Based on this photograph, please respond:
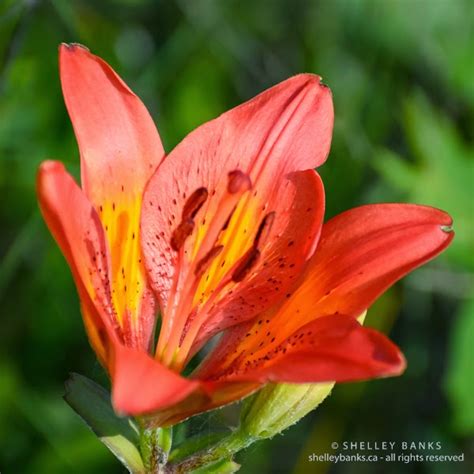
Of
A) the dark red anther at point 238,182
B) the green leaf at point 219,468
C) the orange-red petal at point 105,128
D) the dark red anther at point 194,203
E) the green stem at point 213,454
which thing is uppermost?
the orange-red petal at point 105,128

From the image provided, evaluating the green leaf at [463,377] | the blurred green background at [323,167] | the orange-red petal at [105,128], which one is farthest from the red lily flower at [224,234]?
the green leaf at [463,377]

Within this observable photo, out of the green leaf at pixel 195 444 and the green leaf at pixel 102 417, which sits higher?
the green leaf at pixel 102 417

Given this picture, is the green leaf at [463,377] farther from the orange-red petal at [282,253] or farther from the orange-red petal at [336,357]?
the orange-red petal at [336,357]

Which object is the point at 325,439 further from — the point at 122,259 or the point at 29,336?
the point at 122,259

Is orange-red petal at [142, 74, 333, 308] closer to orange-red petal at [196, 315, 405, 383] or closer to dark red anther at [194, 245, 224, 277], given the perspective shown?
dark red anther at [194, 245, 224, 277]

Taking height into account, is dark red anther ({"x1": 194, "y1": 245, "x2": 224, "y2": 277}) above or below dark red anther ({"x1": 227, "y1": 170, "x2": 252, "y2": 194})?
below

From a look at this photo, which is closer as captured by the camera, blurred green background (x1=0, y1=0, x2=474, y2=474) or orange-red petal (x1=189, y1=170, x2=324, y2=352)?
orange-red petal (x1=189, y1=170, x2=324, y2=352)

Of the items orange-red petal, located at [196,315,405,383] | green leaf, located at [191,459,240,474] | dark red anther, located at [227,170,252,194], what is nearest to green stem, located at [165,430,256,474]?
green leaf, located at [191,459,240,474]
